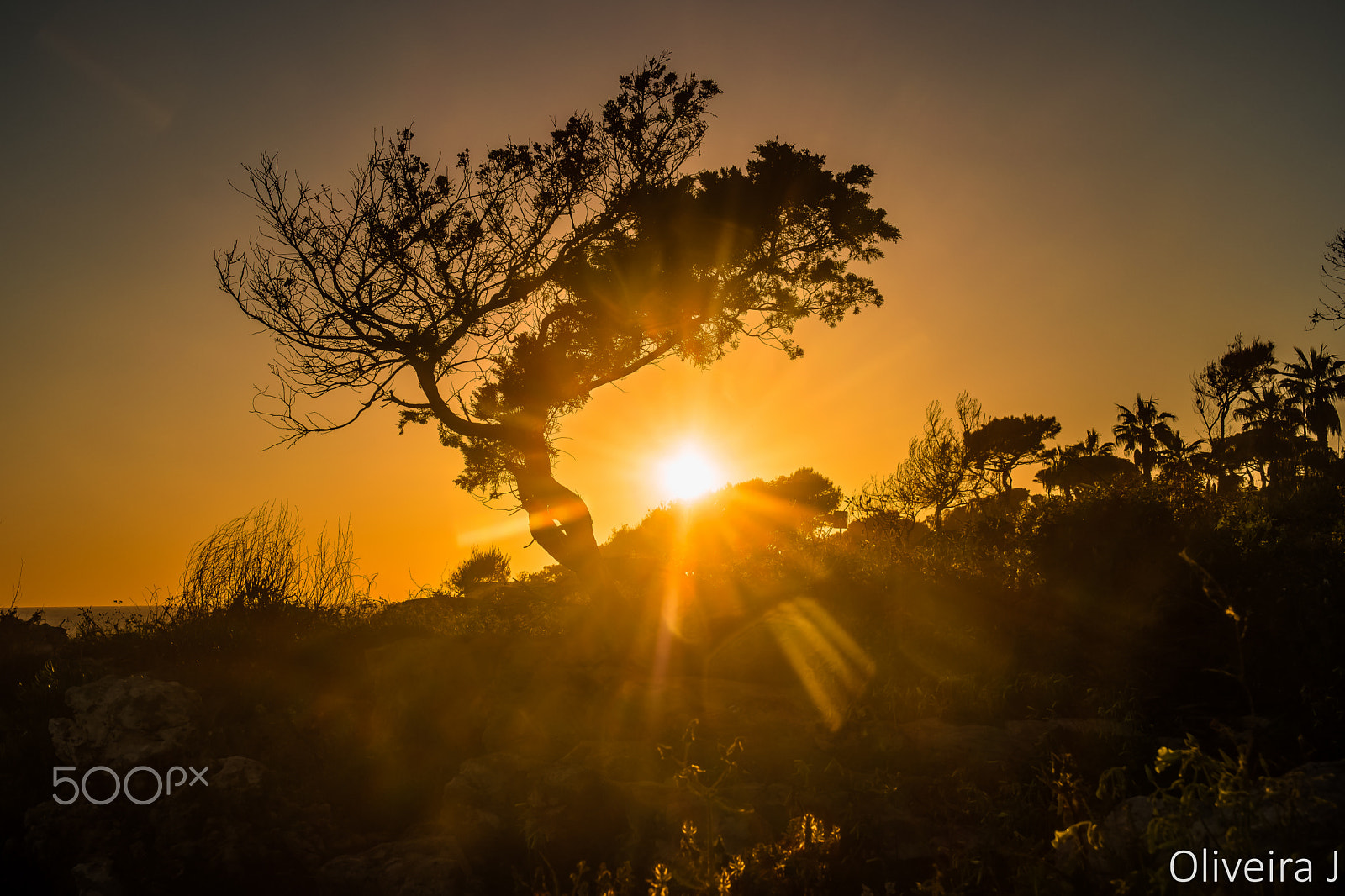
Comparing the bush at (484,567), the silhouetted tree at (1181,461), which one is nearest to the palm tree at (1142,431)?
the silhouetted tree at (1181,461)

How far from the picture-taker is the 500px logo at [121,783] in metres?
6.37

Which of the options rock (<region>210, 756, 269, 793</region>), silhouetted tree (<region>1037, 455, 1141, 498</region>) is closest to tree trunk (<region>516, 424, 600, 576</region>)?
rock (<region>210, 756, 269, 793</region>)

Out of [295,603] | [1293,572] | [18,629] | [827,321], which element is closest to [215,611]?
[295,603]

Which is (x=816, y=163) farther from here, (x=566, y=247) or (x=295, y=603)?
(x=295, y=603)

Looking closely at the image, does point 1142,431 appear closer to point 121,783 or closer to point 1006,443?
point 1006,443

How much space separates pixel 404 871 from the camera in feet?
17.9

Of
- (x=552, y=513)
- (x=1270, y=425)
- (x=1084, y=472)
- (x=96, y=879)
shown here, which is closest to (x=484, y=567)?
(x=552, y=513)

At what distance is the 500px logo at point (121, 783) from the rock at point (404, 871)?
6.53 ft

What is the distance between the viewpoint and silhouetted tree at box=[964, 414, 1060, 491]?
24.9 metres

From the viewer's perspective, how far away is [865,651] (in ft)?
28.7

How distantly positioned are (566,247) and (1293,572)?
12.6 metres

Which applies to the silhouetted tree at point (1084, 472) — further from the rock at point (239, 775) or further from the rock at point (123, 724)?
the rock at point (123, 724)

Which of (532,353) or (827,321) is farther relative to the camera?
(827,321)

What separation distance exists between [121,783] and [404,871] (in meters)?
3.38
